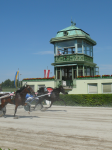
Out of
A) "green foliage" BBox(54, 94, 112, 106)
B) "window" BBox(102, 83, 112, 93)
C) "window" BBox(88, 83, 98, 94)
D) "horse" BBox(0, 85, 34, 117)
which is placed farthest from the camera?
"window" BBox(88, 83, 98, 94)

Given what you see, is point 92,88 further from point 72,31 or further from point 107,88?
point 72,31

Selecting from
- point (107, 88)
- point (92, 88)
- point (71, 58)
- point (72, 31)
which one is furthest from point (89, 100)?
point (72, 31)

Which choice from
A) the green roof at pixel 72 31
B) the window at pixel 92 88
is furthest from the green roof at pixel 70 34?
the window at pixel 92 88

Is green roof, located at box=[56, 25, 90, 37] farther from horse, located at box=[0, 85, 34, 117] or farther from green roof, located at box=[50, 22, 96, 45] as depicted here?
horse, located at box=[0, 85, 34, 117]

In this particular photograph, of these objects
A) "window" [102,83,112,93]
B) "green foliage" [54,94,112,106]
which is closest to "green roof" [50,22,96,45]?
"window" [102,83,112,93]

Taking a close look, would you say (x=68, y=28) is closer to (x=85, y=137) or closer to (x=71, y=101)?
(x=71, y=101)

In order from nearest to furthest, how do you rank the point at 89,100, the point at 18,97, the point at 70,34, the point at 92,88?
the point at 18,97
the point at 89,100
the point at 92,88
the point at 70,34

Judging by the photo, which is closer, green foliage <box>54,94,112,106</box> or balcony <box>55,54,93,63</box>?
green foliage <box>54,94,112,106</box>

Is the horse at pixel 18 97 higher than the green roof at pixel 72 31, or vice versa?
the green roof at pixel 72 31

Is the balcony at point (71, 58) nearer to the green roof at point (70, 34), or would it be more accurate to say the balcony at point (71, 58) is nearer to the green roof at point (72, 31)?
the green roof at point (70, 34)

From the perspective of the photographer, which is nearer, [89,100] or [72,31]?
[89,100]

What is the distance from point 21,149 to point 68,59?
23057 mm

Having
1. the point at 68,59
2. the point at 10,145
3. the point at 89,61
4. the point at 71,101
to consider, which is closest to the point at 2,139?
the point at 10,145

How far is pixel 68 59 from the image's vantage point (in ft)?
93.8
